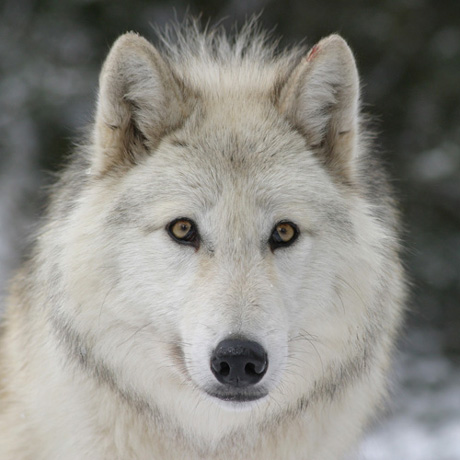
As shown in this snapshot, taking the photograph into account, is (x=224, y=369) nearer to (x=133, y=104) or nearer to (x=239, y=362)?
(x=239, y=362)

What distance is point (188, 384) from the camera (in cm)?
374

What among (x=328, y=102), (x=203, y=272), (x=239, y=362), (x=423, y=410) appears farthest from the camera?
(x=423, y=410)

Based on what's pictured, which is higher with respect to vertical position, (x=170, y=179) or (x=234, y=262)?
(x=170, y=179)

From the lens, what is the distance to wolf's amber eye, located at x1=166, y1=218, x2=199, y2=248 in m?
3.67

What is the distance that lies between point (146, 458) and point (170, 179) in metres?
1.31

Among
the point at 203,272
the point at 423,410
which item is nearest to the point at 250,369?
the point at 203,272

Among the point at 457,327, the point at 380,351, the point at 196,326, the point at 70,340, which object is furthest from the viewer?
the point at 457,327

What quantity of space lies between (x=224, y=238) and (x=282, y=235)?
0.28 meters

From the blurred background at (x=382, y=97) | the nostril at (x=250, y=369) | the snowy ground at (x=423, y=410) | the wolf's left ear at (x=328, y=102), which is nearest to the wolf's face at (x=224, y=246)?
the nostril at (x=250, y=369)

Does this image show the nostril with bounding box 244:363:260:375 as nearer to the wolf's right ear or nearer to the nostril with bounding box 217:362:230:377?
the nostril with bounding box 217:362:230:377

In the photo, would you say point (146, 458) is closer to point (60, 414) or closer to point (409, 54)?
point (60, 414)

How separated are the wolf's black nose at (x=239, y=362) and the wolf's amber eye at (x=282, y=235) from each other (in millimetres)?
576

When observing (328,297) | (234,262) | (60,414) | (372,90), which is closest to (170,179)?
(234,262)

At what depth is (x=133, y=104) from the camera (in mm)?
3938
